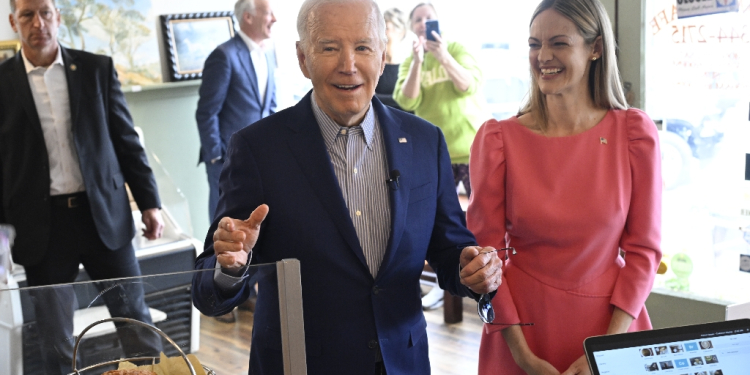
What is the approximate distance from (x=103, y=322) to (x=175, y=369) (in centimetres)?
12

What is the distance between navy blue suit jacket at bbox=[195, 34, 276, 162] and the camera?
4656mm

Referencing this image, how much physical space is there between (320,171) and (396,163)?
16 cm

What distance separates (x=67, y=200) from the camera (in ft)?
8.96

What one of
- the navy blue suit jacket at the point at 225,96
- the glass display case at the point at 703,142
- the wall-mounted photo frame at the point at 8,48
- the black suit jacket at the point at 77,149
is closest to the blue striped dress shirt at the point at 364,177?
the black suit jacket at the point at 77,149

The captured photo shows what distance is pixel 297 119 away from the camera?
150 centimetres

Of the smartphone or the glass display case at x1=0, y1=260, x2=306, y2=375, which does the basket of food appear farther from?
the smartphone

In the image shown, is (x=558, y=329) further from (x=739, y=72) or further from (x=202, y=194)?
(x=202, y=194)

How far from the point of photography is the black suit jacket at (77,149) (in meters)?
2.68

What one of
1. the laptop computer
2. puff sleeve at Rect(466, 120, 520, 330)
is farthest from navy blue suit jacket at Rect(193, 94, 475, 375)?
the laptop computer

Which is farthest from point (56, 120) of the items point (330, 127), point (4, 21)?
point (4, 21)

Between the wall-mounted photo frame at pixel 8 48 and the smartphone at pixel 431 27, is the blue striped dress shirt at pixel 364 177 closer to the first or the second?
the smartphone at pixel 431 27

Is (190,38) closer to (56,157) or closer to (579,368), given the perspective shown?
(56,157)

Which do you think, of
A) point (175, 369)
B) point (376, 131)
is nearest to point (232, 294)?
point (175, 369)

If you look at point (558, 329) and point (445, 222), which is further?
point (558, 329)
